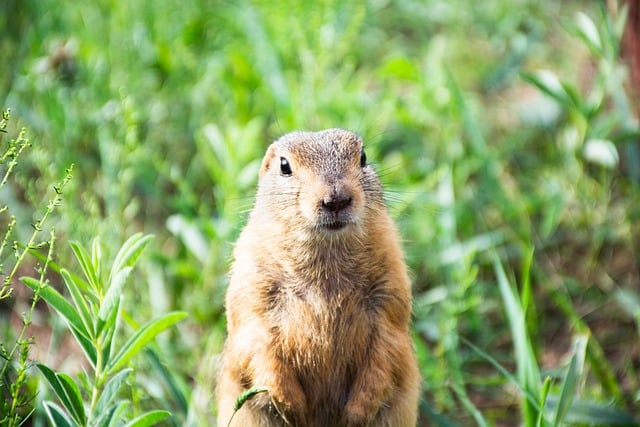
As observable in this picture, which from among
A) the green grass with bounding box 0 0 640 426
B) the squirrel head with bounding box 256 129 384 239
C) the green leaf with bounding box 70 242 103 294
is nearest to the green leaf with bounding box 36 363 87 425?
the green leaf with bounding box 70 242 103 294

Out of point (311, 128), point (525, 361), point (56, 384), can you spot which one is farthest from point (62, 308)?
point (311, 128)

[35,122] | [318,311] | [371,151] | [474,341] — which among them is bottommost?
[474,341]

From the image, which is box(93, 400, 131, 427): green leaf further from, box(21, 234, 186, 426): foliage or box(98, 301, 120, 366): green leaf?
box(98, 301, 120, 366): green leaf

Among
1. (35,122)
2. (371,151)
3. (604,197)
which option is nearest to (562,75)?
(604,197)

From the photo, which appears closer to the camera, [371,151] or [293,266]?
[293,266]

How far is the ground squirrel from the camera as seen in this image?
3148 millimetres

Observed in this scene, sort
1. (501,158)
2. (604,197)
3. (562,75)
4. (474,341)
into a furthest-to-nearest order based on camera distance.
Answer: (562,75) < (501,158) < (604,197) < (474,341)

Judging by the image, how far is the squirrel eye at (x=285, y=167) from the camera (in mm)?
3444

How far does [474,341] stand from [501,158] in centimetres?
140

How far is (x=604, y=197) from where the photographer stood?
5.22 m

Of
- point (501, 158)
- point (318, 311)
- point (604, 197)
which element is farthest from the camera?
point (501, 158)

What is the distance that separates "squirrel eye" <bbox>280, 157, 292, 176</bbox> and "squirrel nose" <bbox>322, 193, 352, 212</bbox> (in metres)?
0.38

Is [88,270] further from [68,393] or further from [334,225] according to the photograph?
[334,225]

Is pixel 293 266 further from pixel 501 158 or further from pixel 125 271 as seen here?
pixel 501 158
